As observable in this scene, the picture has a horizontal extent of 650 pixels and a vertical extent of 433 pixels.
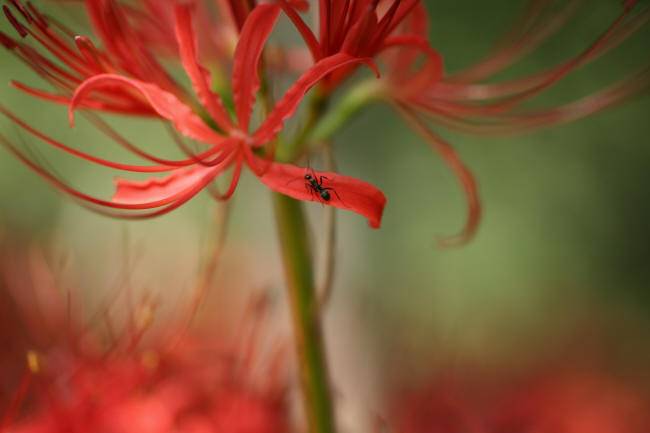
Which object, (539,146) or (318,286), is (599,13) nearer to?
(539,146)

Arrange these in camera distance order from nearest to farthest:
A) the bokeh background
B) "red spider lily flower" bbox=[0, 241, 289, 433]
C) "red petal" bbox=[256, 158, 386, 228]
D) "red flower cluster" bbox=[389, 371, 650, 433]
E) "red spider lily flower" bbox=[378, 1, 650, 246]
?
1. "red petal" bbox=[256, 158, 386, 228]
2. "red spider lily flower" bbox=[378, 1, 650, 246]
3. "red spider lily flower" bbox=[0, 241, 289, 433]
4. "red flower cluster" bbox=[389, 371, 650, 433]
5. the bokeh background

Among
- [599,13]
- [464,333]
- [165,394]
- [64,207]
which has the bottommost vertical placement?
[165,394]

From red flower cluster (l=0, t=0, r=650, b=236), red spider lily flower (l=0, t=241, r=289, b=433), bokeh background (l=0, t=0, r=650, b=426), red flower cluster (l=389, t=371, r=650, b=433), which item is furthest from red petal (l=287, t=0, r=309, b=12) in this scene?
bokeh background (l=0, t=0, r=650, b=426)

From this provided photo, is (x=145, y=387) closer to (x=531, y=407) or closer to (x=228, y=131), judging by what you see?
(x=228, y=131)

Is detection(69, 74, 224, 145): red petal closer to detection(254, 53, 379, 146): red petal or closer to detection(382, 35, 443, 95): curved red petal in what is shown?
detection(254, 53, 379, 146): red petal

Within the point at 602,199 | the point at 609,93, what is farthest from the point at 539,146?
the point at 609,93
